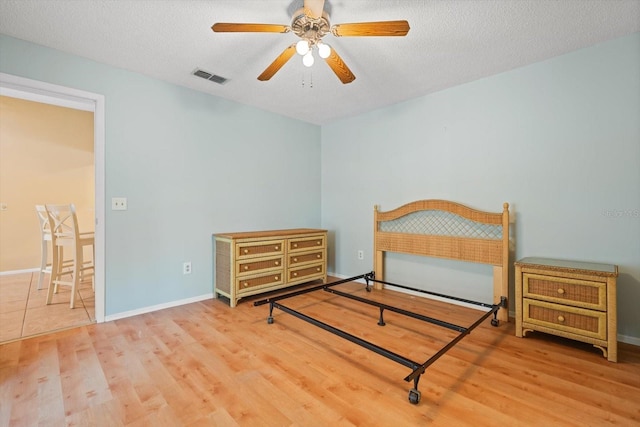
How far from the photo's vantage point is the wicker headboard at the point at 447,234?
259 centimetres

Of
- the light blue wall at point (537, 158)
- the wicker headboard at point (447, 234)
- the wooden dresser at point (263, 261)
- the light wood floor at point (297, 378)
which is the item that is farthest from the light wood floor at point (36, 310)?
the light blue wall at point (537, 158)

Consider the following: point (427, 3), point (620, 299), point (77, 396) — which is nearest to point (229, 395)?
point (77, 396)

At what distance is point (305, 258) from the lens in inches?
140

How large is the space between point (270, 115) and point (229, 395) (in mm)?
3184

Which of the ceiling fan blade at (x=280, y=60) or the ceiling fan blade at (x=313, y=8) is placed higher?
the ceiling fan blade at (x=313, y=8)

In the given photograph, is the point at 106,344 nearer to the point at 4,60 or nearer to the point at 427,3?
the point at 4,60

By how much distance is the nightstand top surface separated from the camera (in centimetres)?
193

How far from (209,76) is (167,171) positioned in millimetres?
1030

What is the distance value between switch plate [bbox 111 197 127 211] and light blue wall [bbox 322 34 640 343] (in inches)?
108

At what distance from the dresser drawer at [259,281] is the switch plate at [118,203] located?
4.14ft

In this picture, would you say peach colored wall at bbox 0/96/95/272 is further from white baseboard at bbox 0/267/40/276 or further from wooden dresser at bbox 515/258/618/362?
wooden dresser at bbox 515/258/618/362

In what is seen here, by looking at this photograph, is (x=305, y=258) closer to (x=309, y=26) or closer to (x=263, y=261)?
(x=263, y=261)

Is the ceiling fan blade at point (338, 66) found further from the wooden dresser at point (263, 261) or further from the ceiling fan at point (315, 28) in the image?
the wooden dresser at point (263, 261)

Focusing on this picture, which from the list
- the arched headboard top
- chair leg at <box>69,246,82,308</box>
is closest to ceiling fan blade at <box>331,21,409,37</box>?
the arched headboard top
